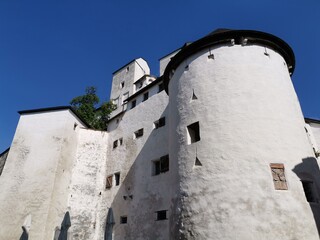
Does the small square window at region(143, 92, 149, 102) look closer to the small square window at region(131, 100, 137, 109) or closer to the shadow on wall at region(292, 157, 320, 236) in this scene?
the small square window at region(131, 100, 137, 109)

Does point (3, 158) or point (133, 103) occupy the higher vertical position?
point (133, 103)

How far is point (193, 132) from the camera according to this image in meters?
11.6

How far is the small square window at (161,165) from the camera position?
16.3m

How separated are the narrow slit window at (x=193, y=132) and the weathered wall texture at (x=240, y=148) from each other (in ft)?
0.70

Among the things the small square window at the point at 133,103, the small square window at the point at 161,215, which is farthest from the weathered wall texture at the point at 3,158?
the small square window at the point at 161,215

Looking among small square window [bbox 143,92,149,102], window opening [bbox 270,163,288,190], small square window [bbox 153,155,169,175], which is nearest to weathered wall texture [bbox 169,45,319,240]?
window opening [bbox 270,163,288,190]

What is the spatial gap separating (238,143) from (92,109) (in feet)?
70.3

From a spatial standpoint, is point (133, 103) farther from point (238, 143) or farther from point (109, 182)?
point (238, 143)

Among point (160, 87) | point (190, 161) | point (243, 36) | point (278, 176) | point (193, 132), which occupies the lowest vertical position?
point (278, 176)

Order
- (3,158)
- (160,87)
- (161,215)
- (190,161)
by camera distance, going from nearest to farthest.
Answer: (190,161), (161,215), (3,158), (160,87)

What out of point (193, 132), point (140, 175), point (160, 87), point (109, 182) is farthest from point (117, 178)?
point (193, 132)

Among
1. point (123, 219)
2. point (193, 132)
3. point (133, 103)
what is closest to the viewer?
point (193, 132)

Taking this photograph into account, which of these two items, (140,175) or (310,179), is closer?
(310,179)

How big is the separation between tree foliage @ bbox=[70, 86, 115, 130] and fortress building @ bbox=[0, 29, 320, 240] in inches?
179
